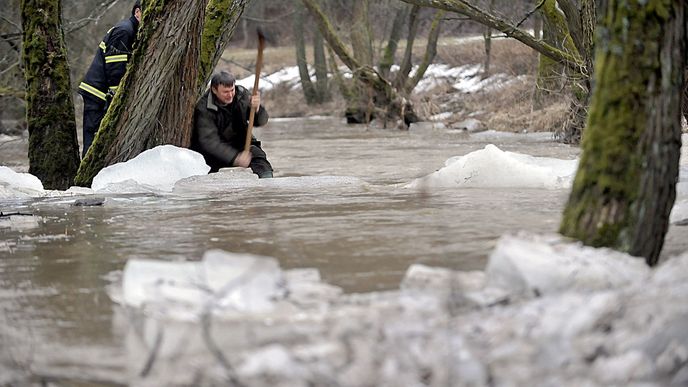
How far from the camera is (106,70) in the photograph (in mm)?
10234

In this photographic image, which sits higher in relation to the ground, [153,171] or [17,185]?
[153,171]

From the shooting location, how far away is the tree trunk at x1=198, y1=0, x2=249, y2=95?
10.4m

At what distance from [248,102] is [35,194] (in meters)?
2.72

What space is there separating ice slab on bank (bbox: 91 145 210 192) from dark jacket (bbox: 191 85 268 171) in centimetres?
74

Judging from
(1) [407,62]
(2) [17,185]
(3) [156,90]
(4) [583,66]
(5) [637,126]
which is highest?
(4) [583,66]

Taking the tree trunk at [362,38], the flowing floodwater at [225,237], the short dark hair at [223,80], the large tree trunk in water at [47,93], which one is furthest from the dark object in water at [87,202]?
the tree trunk at [362,38]

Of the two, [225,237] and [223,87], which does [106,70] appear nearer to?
[223,87]

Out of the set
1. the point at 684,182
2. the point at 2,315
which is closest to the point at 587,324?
the point at 2,315

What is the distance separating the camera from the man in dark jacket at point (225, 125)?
10.2 metres

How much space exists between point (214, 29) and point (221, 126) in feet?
3.07

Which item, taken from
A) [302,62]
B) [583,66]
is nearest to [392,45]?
[302,62]

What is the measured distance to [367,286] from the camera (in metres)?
4.29

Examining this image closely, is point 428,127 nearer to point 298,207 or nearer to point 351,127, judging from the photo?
point 351,127

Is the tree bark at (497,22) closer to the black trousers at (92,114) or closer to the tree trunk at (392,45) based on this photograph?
the black trousers at (92,114)
